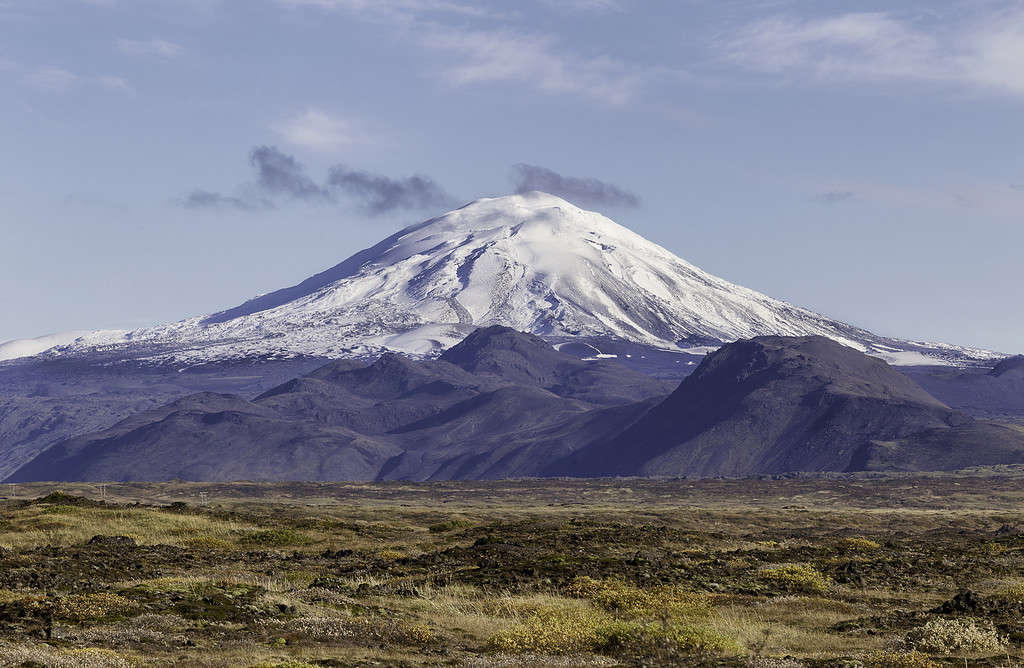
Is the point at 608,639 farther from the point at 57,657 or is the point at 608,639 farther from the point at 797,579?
the point at 797,579

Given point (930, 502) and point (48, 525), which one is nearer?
point (48, 525)

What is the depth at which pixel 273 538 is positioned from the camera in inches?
2328

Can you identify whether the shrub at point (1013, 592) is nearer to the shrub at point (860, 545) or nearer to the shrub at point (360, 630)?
the shrub at point (360, 630)

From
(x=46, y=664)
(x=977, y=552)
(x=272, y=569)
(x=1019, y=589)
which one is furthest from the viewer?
(x=977, y=552)

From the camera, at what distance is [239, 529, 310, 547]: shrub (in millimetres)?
58094

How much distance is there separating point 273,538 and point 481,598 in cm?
2328

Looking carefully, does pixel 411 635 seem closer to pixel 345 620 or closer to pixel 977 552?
pixel 345 620

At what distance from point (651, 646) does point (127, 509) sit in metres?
43.6

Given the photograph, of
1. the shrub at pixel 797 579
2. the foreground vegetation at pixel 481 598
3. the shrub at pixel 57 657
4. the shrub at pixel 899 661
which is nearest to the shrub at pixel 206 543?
the foreground vegetation at pixel 481 598

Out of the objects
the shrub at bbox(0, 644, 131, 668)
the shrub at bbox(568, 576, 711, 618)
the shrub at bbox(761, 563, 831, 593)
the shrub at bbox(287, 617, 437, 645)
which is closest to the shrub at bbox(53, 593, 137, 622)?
the shrub at bbox(287, 617, 437, 645)

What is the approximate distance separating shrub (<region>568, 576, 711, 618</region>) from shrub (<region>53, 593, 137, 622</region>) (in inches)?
507

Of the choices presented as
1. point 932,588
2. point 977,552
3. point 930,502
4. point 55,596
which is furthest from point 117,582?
point 930,502

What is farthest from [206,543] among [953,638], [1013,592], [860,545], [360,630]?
[953,638]

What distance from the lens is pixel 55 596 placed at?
117ft
